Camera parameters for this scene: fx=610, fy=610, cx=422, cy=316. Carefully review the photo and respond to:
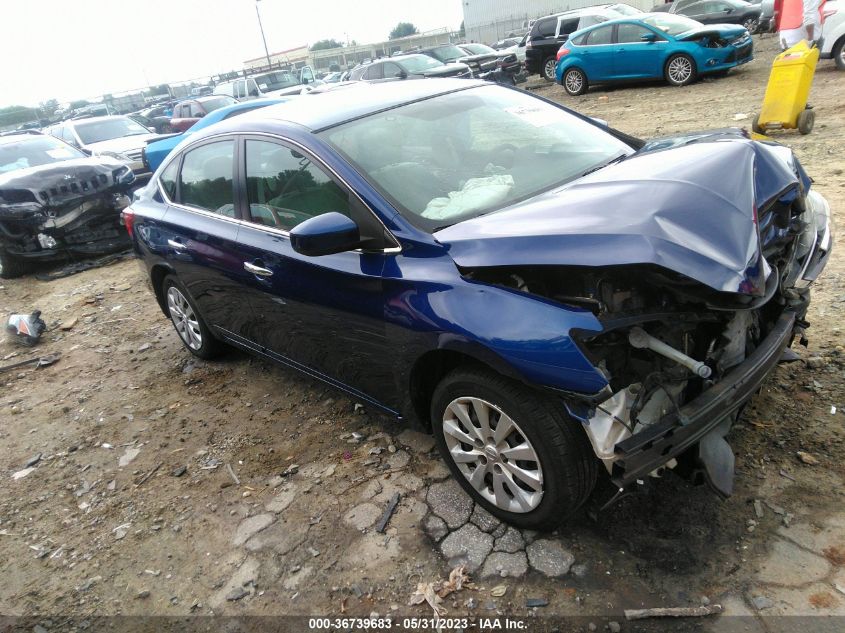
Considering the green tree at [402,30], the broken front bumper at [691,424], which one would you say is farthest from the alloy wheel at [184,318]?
the green tree at [402,30]

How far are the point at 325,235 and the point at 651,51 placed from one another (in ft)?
43.7

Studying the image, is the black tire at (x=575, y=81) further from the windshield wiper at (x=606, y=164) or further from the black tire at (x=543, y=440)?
the black tire at (x=543, y=440)

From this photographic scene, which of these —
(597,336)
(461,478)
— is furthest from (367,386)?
(597,336)

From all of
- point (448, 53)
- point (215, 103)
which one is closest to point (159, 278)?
point (215, 103)

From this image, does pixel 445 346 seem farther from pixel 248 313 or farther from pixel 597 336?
pixel 248 313

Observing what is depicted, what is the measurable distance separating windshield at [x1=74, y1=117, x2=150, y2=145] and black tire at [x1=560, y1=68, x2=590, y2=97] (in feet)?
32.8

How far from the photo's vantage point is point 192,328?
469 cm

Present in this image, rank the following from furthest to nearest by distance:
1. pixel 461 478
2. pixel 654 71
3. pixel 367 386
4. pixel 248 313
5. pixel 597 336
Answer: pixel 654 71 < pixel 248 313 < pixel 367 386 < pixel 461 478 < pixel 597 336

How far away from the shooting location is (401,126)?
3.22 metres

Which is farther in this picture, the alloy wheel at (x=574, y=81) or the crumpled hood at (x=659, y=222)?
the alloy wheel at (x=574, y=81)

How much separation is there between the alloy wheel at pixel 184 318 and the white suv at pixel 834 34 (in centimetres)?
1172

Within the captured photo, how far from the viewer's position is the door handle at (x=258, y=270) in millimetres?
3336

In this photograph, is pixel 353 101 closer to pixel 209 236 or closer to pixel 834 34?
pixel 209 236

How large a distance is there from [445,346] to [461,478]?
695 mm
